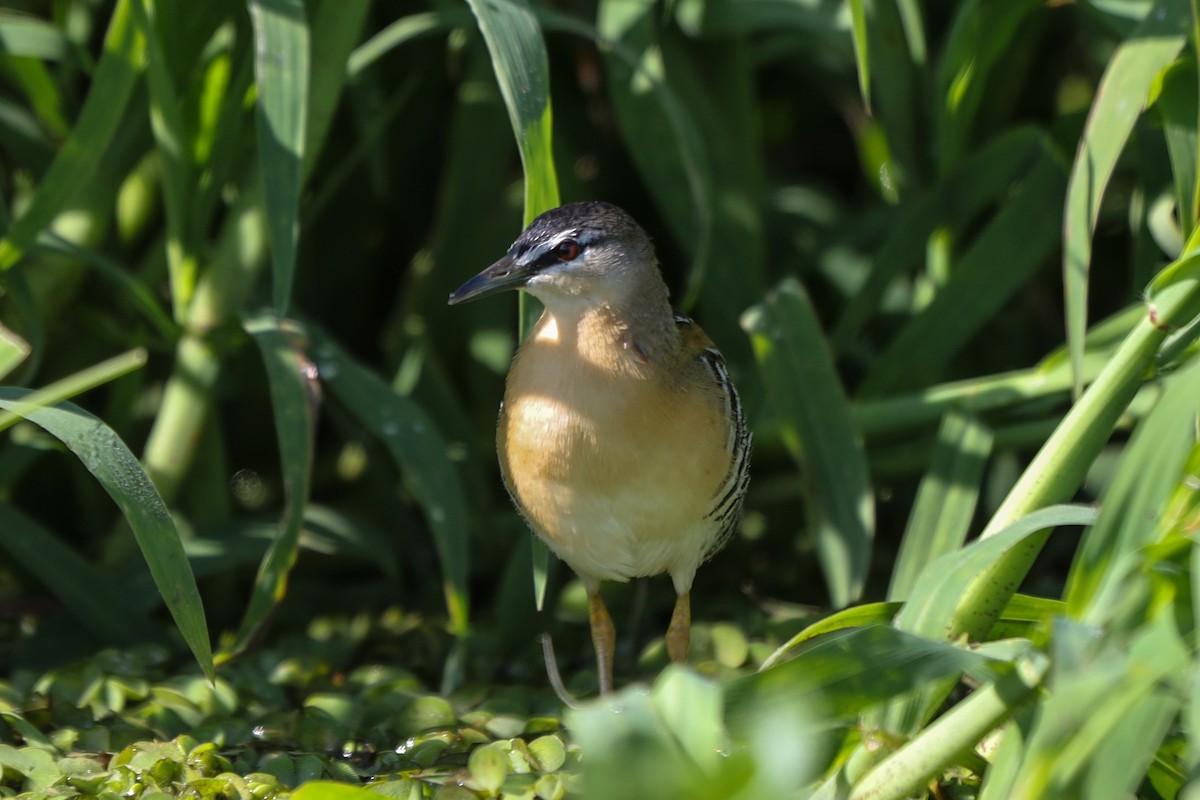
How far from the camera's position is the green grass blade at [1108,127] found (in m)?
3.17

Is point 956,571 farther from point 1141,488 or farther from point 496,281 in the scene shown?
point 496,281

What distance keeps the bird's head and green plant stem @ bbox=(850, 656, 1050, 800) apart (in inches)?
47.6

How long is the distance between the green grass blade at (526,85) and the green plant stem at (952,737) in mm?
1462

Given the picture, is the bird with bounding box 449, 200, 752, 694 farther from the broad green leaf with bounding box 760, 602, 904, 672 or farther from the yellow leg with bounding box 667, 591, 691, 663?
the broad green leaf with bounding box 760, 602, 904, 672

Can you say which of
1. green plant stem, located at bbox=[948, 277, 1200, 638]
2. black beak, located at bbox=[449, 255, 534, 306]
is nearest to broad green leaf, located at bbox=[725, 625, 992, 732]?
green plant stem, located at bbox=[948, 277, 1200, 638]

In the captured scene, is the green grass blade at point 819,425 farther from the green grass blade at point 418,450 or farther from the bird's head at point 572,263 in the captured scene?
the green grass blade at point 418,450

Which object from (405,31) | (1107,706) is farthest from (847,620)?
(405,31)

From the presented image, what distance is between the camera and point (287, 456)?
10.9 feet

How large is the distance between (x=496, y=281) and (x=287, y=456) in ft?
2.54

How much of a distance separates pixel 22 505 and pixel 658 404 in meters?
2.30

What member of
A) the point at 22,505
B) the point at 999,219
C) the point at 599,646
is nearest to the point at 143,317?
the point at 22,505

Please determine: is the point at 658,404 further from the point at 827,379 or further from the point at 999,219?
the point at 999,219

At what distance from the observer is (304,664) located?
385cm

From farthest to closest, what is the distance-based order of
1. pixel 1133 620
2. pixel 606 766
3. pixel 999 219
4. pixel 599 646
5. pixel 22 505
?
pixel 22 505 → pixel 999 219 → pixel 599 646 → pixel 1133 620 → pixel 606 766
